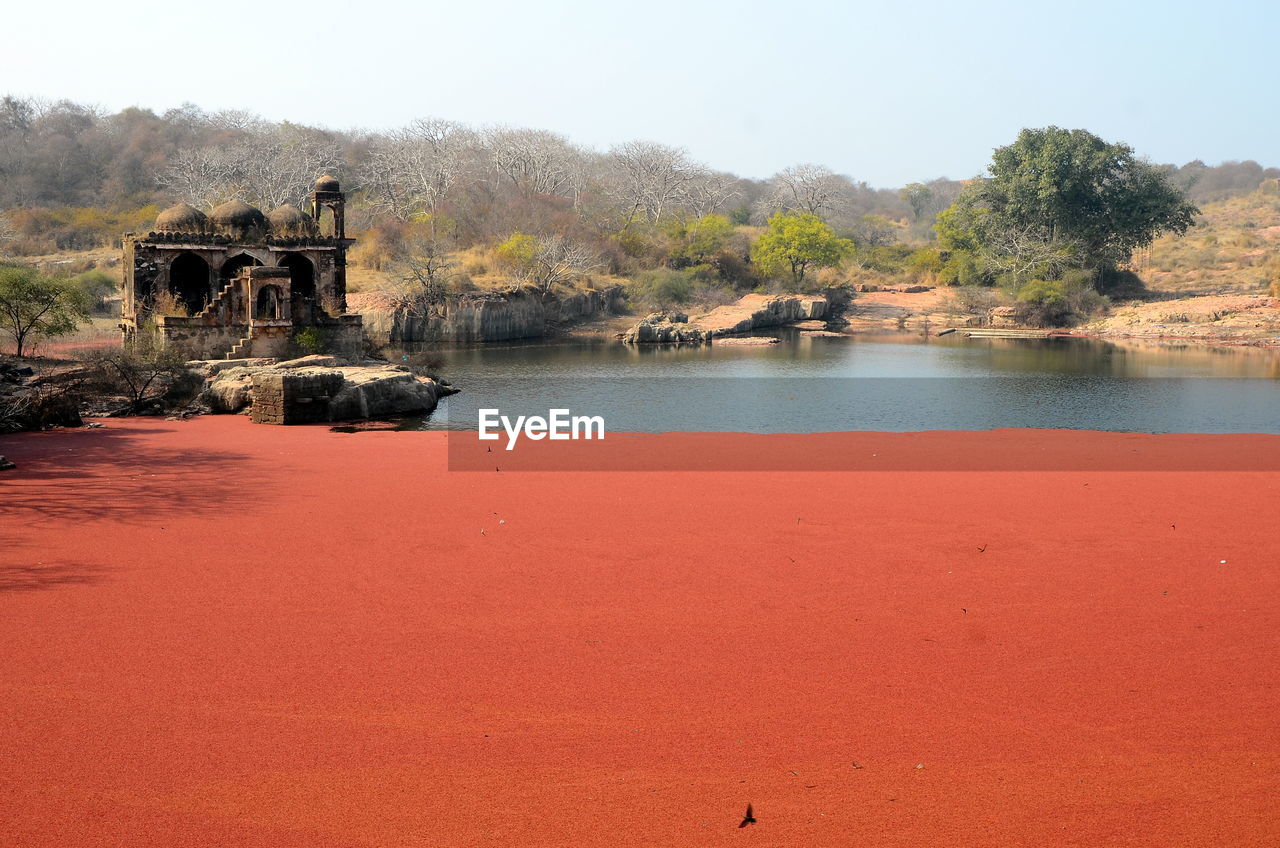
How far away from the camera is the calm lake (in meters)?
26.0

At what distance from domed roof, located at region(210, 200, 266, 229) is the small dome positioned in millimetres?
667

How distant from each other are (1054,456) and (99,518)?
1510 centimetres

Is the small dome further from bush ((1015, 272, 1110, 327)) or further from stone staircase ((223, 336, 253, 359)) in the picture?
bush ((1015, 272, 1110, 327))

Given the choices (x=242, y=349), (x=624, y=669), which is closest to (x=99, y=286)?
(x=242, y=349)

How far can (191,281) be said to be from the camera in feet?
107

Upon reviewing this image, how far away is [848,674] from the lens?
805 cm

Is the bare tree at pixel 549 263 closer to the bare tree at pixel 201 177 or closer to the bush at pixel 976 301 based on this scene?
the bare tree at pixel 201 177

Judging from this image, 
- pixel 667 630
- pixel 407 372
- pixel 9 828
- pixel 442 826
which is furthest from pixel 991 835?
pixel 407 372

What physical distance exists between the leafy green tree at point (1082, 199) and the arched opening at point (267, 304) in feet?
159

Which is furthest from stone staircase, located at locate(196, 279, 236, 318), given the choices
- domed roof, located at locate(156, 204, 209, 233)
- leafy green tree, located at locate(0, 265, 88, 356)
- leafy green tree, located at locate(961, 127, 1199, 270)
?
leafy green tree, located at locate(961, 127, 1199, 270)

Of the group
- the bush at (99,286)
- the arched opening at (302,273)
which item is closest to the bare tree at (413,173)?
the bush at (99,286)

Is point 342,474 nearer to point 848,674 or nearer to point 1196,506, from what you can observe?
point 848,674

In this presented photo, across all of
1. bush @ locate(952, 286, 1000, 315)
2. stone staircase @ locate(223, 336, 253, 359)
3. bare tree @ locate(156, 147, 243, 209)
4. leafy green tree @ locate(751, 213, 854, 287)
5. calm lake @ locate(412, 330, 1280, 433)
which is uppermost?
bare tree @ locate(156, 147, 243, 209)

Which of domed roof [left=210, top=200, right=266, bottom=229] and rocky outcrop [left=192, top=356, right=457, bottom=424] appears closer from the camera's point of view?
rocky outcrop [left=192, top=356, right=457, bottom=424]
